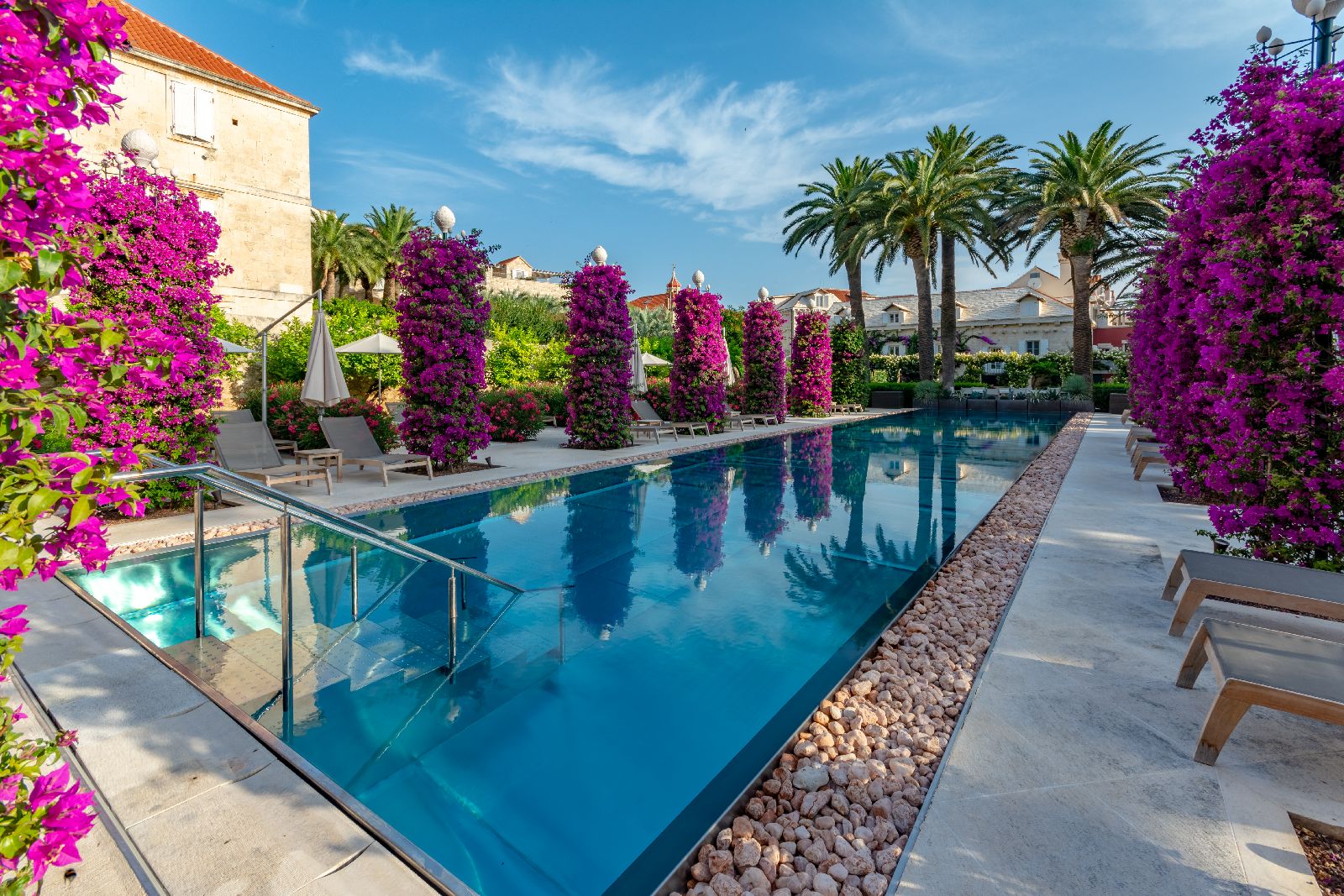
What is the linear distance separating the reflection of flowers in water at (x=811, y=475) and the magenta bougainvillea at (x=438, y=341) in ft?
17.3

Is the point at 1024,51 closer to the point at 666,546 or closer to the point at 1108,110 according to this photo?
the point at 1108,110

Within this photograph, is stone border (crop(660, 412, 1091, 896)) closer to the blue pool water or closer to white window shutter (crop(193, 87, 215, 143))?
the blue pool water

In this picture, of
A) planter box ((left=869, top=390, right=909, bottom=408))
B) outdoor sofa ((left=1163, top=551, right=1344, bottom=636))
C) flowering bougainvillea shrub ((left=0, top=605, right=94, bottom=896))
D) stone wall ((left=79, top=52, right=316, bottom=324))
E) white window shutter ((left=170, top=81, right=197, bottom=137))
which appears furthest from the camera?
planter box ((left=869, top=390, right=909, bottom=408))

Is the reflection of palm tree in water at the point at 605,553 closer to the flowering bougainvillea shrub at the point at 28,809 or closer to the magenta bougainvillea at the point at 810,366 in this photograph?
the flowering bougainvillea shrub at the point at 28,809

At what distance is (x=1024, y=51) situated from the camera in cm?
1570

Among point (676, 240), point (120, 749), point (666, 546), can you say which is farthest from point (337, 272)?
point (120, 749)

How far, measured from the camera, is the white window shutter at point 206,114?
874 inches

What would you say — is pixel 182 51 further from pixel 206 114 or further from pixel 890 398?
pixel 890 398

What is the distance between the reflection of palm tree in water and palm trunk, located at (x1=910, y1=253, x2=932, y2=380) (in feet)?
69.4

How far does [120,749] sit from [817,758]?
9.60ft

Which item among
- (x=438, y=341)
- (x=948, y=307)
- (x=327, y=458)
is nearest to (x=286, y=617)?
(x=327, y=458)

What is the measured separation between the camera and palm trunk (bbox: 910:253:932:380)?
26.6 m

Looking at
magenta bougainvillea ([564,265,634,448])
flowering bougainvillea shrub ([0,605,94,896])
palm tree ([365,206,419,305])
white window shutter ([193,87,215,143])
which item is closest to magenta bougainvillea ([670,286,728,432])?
magenta bougainvillea ([564,265,634,448])

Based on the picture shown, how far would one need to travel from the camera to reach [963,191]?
24.8 m
